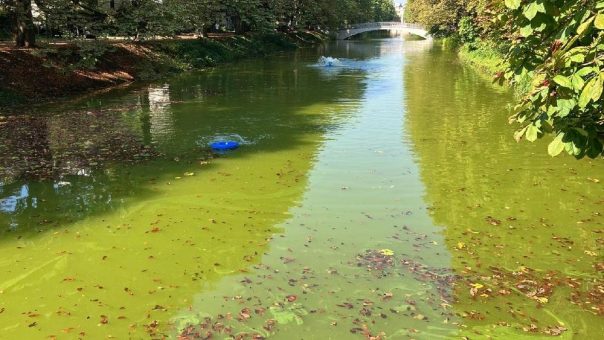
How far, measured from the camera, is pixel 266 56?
161ft

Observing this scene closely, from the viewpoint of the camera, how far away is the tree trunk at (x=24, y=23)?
22.0m

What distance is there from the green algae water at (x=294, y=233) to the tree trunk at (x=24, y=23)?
772cm

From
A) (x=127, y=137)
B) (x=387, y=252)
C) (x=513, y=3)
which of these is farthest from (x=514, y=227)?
(x=127, y=137)

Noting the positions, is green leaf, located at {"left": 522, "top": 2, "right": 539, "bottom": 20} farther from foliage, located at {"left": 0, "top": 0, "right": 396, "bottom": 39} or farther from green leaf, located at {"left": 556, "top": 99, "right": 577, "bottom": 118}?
foliage, located at {"left": 0, "top": 0, "right": 396, "bottom": 39}

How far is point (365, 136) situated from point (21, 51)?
16.5 meters

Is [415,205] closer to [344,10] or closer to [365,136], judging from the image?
[365,136]

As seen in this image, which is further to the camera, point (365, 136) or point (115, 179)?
point (365, 136)

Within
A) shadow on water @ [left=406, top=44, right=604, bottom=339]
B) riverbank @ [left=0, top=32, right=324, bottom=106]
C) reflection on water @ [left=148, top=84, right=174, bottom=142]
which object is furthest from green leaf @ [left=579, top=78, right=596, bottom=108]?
riverbank @ [left=0, top=32, right=324, bottom=106]

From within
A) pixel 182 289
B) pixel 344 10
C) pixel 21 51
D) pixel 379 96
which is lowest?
pixel 182 289

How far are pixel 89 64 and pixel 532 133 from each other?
24.9 m

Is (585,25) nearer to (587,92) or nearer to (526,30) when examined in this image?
(587,92)

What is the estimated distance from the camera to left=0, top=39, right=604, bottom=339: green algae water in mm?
6082

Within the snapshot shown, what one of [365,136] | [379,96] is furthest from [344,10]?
[365,136]

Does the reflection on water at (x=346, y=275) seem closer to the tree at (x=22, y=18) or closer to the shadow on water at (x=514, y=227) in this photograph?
the shadow on water at (x=514, y=227)
